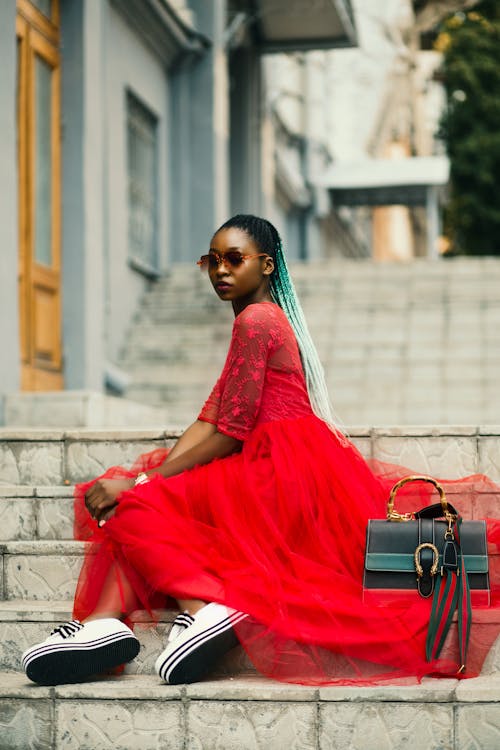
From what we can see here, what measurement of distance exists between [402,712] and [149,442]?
6.80ft

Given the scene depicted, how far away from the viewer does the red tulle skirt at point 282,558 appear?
12.3 feet

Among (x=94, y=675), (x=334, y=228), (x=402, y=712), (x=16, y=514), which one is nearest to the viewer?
(x=402, y=712)

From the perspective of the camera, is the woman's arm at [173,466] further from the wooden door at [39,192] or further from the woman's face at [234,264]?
the wooden door at [39,192]

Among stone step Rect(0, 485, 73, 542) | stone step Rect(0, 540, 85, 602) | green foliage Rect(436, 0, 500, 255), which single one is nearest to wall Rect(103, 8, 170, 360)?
stone step Rect(0, 485, 73, 542)

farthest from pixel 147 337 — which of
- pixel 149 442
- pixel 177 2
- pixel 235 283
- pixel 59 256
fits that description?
pixel 235 283

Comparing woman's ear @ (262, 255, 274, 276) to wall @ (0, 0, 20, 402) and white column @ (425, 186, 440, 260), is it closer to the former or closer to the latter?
wall @ (0, 0, 20, 402)

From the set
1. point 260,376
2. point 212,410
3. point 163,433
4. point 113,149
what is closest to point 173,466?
point 212,410

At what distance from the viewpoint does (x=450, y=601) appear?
12.3 ft

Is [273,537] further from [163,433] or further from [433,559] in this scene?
[163,433]

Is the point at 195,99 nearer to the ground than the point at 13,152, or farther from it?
farther from it

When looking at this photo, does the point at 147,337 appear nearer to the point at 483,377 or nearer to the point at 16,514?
the point at 483,377

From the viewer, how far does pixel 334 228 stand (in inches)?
1066

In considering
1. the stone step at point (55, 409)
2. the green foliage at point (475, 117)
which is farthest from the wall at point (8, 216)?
the green foliage at point (475, 117)

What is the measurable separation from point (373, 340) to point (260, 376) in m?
6.91
